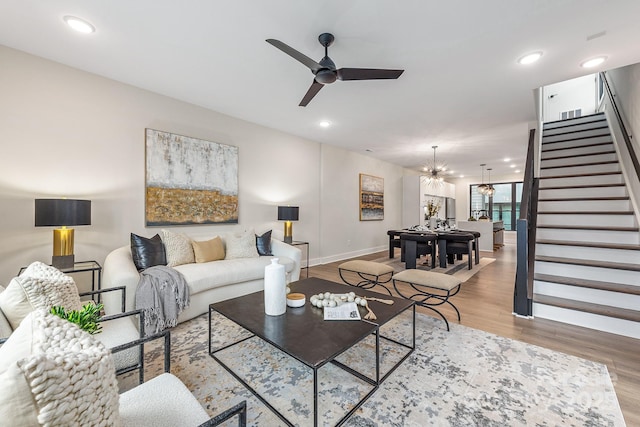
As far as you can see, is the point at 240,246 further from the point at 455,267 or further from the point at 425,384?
the point at 455,267

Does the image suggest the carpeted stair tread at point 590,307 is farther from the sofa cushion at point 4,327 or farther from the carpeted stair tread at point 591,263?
the sofa cushion at point 4,327

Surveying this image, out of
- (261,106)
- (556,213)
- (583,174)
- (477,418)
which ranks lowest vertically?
(477,418)

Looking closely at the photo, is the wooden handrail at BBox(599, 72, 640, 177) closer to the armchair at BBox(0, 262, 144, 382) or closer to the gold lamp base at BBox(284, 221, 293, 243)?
the gold lamp base at BBox(284, 221, 293, 243)

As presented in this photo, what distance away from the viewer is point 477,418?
151 centimetres

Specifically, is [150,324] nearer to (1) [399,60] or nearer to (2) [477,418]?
(2) [477,418]

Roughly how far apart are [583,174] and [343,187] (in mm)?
4168

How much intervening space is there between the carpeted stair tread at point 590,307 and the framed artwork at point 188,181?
13.4 feet

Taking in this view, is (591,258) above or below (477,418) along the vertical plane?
above

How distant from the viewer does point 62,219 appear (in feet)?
7.73

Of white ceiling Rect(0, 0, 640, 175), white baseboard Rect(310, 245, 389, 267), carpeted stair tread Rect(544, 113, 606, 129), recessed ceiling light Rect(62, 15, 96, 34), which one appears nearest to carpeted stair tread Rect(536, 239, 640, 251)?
white ceiling Rect(0, 0, 640, 175)

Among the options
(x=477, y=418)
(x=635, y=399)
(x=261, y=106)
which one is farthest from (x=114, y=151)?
(x=635, y=399)

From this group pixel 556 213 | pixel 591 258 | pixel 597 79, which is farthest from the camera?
pixel 597 79

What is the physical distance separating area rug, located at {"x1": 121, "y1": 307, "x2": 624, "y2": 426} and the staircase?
89 centimetres

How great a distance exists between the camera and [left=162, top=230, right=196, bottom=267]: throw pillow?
3.11 meters
